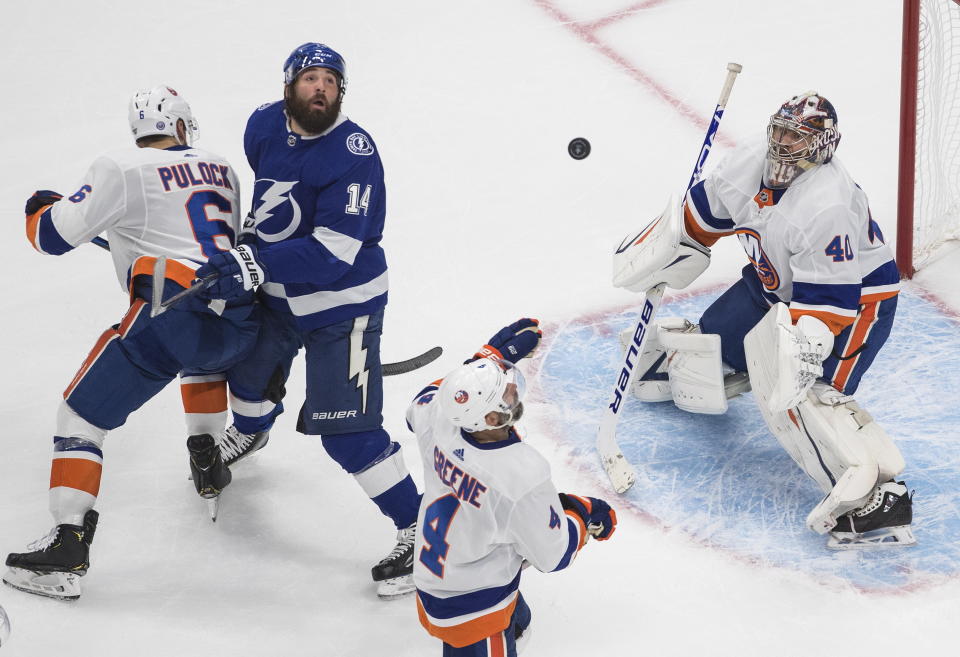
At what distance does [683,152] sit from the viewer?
5.20m

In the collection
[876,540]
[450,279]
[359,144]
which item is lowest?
[876,540]

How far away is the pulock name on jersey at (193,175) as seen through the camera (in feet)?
10.4

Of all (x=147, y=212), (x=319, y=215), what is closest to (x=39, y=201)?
(x=147, y=212)

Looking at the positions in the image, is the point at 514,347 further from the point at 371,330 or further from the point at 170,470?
the point at 170,470

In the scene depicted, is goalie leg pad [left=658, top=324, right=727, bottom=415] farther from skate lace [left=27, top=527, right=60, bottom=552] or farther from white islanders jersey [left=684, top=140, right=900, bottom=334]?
skate lace [left=27, top=527, right=60, bottom=552]

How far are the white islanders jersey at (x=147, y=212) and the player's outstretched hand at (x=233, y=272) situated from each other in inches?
5.3

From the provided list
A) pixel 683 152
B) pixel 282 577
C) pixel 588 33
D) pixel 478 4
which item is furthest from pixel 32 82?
pixel 282 577

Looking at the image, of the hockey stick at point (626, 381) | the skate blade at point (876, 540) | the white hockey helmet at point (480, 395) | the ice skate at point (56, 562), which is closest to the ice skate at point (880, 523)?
the skate blade at point (876, 540)

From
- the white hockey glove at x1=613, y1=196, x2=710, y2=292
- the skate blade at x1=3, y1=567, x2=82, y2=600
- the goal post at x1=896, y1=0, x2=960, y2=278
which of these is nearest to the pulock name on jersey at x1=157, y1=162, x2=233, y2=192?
the skate blade at x1=3, y1=567, x2=82, y2=600

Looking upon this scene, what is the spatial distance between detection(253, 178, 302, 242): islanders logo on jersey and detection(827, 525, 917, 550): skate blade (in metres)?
1.64

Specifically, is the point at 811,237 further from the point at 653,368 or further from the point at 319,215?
the point at 319,215

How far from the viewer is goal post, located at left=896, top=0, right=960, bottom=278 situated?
14.3ft

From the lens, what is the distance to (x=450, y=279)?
15.0ft

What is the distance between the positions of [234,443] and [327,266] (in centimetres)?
89
